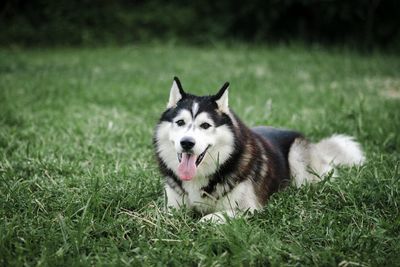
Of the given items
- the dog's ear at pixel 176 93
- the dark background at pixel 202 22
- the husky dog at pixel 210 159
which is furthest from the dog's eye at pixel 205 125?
the dark background at pixel 202 22

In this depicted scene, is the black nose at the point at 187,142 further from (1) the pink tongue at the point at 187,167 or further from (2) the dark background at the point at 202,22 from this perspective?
(2) the dark background at the point at 202,22

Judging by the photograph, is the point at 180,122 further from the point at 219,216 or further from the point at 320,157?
the point at 320,157

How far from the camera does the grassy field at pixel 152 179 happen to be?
8.87 feet

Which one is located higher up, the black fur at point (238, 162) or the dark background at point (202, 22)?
the dark background at point (202, 22)

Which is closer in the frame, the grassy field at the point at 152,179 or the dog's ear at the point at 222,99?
the grassy field at the point at 152,179

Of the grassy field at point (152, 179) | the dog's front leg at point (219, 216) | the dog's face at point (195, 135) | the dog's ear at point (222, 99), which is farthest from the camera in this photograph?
the dog's ear at point (222, 99)

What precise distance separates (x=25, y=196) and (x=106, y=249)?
961 mm

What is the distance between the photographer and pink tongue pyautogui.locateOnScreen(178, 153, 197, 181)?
10.4 feet

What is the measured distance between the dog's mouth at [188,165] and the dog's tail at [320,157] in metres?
1.08

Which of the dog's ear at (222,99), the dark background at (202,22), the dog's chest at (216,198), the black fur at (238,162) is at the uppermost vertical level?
the dark background at (202,22)

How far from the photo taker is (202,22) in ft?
47.5

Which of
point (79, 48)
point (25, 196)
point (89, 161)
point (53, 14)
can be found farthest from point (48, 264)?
point (53, 14)

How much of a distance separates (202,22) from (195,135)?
11935 mm

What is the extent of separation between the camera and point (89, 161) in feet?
14.4
